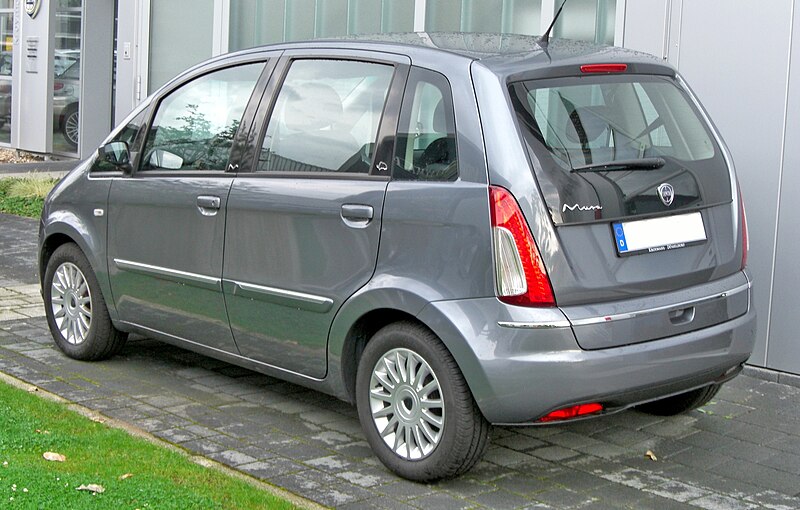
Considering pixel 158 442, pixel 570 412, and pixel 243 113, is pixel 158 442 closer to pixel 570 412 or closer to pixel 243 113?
pixel 243 113

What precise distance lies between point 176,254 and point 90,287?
3.02ft

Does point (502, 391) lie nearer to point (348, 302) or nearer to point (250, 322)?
point (348, 302)

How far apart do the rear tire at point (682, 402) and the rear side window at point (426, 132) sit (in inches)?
68.2

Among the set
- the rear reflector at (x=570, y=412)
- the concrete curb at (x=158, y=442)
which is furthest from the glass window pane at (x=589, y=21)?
the concrete curb at (x=158, y=442)

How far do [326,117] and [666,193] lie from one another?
5.10 feet

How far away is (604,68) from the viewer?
16.5 ft

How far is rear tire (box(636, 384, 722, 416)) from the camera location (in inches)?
226

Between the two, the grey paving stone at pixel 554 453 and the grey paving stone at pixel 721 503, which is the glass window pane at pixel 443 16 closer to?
the grey paving stone at pixel 554 453

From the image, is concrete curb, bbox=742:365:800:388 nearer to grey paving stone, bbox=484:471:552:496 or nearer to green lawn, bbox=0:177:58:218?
grey paving stone, bbox=484:471:552:496

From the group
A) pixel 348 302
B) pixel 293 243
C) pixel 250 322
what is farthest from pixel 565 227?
pixel 250 322

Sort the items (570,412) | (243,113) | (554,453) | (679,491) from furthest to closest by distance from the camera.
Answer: (243,113), (554,453), (679,491), (570,412)

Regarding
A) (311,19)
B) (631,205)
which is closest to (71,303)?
(631,205)

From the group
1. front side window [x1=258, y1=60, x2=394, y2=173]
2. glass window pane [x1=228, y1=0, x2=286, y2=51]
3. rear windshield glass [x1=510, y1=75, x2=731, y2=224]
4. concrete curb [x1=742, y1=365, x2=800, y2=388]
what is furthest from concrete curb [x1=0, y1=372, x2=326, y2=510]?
glass window pane [x1=228, y1=0, x2=286, y2=51]

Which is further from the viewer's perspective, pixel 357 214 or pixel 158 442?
pixel 158 442
